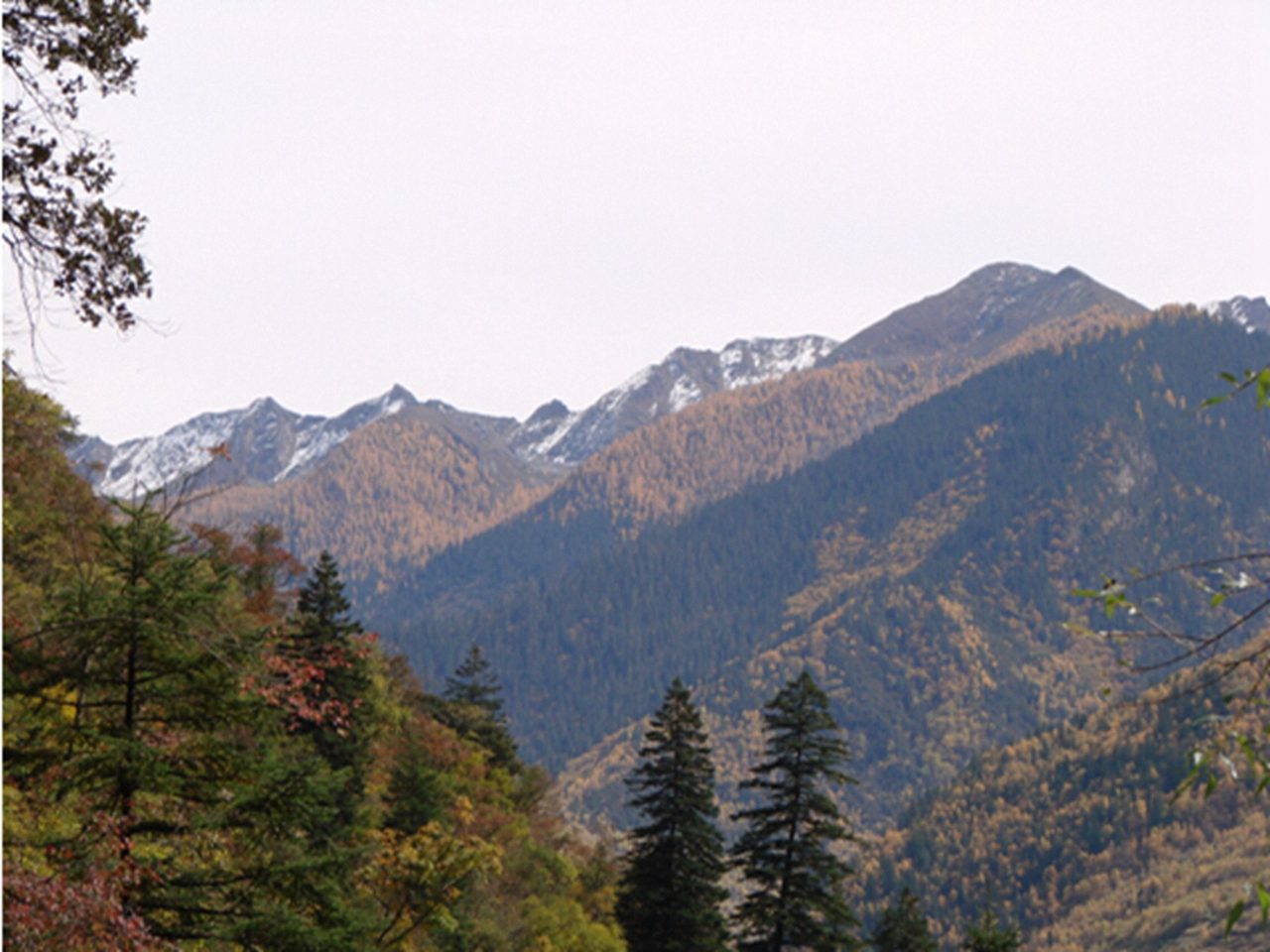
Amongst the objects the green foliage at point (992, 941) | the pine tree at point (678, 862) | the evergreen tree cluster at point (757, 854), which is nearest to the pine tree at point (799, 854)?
the evergreen tree cluster at point (757, 854)

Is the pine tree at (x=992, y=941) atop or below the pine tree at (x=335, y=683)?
below

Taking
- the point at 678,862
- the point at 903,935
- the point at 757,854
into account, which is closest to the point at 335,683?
the point at 678,862

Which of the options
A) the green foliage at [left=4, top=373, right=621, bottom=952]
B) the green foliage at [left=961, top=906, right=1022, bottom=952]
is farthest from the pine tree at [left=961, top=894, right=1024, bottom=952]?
the green foliage at [left=4, top=373, right=621, bottom=952]

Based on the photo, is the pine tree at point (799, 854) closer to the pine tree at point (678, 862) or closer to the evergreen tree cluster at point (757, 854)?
the evergreen tree cluster at point (757, 854)

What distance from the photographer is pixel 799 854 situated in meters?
30.4

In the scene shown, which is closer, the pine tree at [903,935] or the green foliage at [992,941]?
the green foliage at [992,941]

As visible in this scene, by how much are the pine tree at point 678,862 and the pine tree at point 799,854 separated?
7.97ft

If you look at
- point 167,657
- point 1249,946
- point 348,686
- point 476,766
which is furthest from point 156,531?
point 1249,946

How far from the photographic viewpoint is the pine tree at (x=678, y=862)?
3362cm

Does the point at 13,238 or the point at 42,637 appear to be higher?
the point at 13,238

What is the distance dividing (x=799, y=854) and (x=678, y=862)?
5.04 metres

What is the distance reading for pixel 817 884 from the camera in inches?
1199

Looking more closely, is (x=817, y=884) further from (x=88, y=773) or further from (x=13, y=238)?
(x=13, y=238)

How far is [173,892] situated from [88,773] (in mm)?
1640
